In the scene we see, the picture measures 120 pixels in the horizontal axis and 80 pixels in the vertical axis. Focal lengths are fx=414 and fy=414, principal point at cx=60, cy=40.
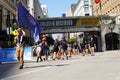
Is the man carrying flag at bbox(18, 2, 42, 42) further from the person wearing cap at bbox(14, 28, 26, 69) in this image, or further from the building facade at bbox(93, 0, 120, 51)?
the building facade at bbox(93, 0, 120, 51)

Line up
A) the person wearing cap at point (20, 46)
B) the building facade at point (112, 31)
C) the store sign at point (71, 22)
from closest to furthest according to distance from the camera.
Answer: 1. the person wearing cap at point (20, 46)
2. the building facade at point (112, 31)
3. the store sign at point (71, 22)

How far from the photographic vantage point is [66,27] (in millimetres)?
72562

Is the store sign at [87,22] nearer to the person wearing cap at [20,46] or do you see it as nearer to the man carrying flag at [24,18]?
the man carrying flag at [24,18]

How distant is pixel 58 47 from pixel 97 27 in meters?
44.0

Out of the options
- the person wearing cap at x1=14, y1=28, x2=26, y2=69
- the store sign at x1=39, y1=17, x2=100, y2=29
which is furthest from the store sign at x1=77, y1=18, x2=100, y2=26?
the person wearing cap at x1=14, y1=28, x2=26, y2=69

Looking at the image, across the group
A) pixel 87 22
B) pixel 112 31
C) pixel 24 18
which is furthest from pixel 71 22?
pixel 24 18

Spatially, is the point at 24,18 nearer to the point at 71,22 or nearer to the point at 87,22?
the point at 71,22

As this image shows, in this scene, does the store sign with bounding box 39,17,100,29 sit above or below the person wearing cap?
above

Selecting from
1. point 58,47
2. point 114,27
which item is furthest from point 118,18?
point 58,47

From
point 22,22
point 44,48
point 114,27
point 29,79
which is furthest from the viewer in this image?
point 114,27

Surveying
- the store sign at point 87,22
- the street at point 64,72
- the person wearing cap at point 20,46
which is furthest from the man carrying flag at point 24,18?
the store sign at point 87,22

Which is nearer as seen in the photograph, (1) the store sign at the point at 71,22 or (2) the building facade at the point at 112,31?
(2) the building facade at the point at 112,31

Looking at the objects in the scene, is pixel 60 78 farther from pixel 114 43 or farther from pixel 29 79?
pixel 114 43

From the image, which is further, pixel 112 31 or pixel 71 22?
pixel 71 22
